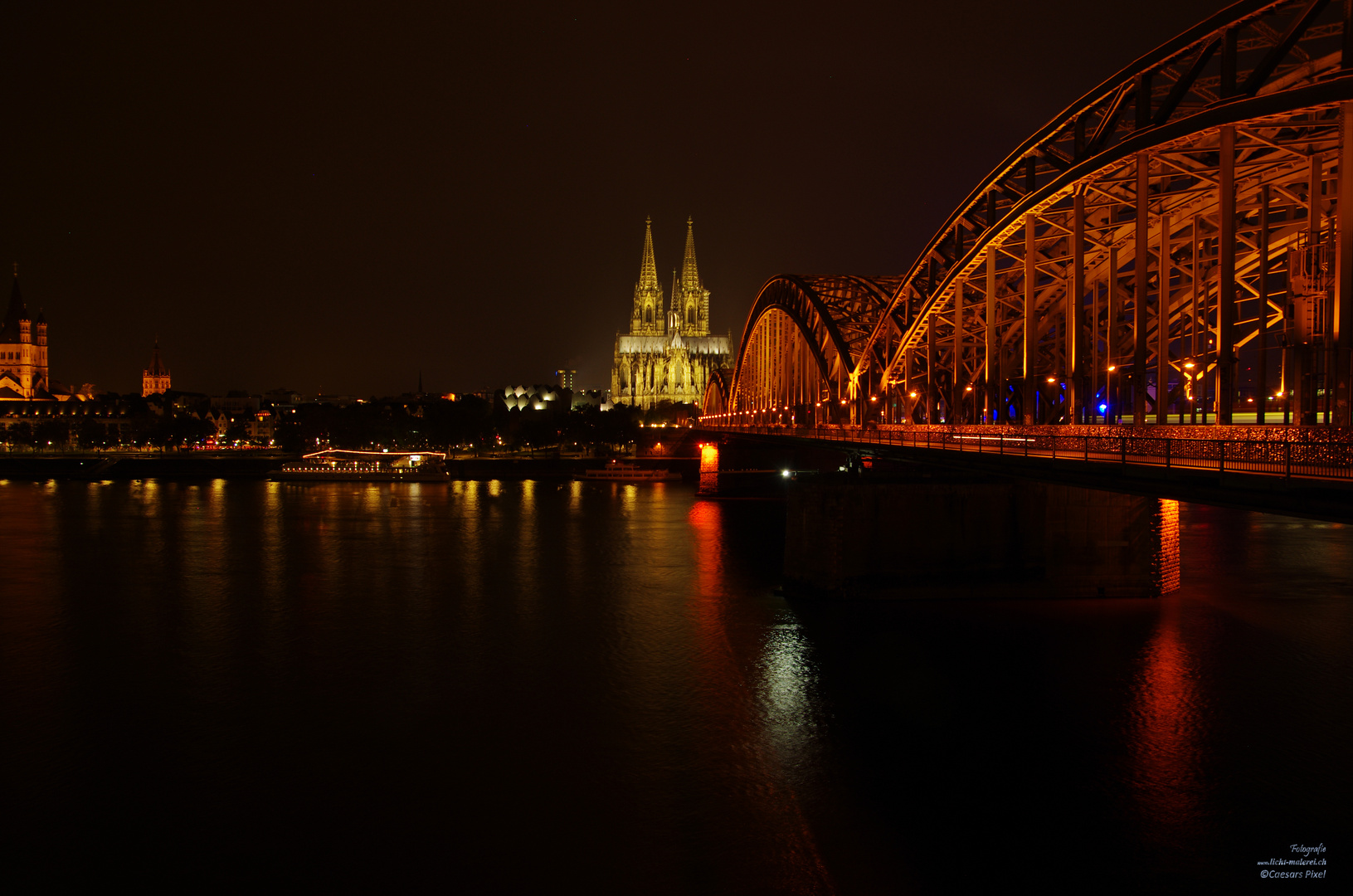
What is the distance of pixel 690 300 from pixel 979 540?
17105 cm

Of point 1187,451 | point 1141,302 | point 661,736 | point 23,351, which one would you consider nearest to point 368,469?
point 661,736

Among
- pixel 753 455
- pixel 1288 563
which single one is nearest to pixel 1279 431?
pixel 1288 563

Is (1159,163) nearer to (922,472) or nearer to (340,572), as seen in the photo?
(922,472)

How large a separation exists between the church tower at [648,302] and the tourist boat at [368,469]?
101 metres

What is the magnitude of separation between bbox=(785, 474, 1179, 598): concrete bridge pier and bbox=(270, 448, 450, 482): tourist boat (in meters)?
56.8

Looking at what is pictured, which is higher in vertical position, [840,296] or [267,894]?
[840,296]

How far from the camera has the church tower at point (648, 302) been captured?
189 metres

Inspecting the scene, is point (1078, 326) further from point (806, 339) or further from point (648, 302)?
point (648, 302)

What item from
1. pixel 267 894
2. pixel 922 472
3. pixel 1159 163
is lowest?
pixel 267 894

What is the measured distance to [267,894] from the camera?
1156cm

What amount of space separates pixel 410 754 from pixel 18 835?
5.10m

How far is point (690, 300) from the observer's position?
192875mm

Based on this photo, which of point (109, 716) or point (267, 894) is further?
point (109, 716)

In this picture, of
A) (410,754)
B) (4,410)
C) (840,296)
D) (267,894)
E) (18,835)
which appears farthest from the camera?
(4,410)
